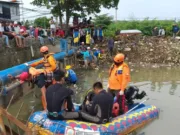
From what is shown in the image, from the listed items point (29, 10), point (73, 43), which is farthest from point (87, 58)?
point (29, 10)

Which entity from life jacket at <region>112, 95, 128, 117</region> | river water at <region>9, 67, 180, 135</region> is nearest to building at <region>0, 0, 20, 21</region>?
river water at <region>9, 67, 180, 135</region>

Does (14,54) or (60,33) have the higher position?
(60,33)

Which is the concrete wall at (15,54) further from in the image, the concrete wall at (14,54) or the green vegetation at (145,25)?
the green vegetation at (145,25)

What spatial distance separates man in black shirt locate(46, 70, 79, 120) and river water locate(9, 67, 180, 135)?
7.92ft

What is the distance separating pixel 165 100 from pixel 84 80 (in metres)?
4.93

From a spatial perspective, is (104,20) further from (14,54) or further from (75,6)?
(14,54)

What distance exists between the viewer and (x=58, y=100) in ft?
20.1

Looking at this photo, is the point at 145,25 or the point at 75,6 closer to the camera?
the point at 75,6

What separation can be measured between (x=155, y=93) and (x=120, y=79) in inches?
161

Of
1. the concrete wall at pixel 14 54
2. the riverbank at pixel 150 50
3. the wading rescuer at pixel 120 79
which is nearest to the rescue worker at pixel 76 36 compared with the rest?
the riverbank at pixel 150 50

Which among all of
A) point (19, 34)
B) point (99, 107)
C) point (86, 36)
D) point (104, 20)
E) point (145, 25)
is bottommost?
point (99, 107)

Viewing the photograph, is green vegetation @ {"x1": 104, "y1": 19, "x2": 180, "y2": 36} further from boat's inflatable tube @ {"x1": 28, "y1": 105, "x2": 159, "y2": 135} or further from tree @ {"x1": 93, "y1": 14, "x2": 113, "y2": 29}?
boat's inflatable tube @ {"x1": 28, "y1": 105, "x2": 159, "y2": 135}

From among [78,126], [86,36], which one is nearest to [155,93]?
[78,126]

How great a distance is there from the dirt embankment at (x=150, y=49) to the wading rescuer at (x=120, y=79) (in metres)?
11.6
